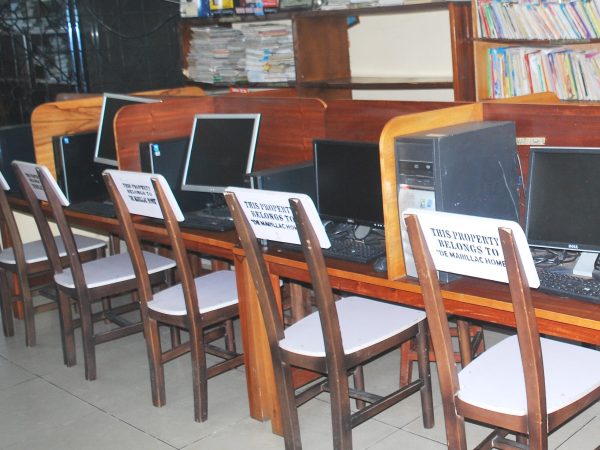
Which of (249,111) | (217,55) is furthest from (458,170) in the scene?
(217,55)

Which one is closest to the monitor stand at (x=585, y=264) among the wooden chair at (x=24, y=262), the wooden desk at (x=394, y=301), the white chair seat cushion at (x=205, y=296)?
the wooden desk at (x=394, y=301)

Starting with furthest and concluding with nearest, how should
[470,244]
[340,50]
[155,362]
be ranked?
[340,50]
[155,362]
[470,244]

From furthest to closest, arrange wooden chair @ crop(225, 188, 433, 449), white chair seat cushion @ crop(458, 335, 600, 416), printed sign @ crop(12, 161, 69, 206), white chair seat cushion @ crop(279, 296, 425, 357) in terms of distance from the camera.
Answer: printed sign @ crop(12, 161, 69, 206) → white chair seat cushion @ crop(279, 296, 425, 357) → wooden chair @ crop(225, 188, 433, 449) → white chair seat cushion @ crop(458, 335, 600, 416)

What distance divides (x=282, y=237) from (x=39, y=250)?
202 cm

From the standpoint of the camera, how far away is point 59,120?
178 inches

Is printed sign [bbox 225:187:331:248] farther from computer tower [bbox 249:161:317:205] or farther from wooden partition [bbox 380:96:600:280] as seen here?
computer tower [bbox 249:161:317:205]

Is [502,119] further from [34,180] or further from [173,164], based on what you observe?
[34,180]

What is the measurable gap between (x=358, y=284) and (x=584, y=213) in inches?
28.3

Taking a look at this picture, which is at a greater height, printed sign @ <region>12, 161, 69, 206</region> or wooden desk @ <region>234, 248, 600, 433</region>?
printed sign @ <region>12, 161, 69, 206</region>

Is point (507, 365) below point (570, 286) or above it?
below

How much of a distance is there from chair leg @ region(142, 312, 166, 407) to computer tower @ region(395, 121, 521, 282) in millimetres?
1194

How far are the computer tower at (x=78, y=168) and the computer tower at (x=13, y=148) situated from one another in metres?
0.44

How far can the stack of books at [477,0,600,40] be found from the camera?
4.24 m

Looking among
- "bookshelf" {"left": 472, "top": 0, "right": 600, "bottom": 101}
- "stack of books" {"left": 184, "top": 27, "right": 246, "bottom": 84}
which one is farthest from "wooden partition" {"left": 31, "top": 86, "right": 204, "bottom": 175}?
"bookshelf" {"left": 472, "top": 0, "right": 600, "bottom": 101}
